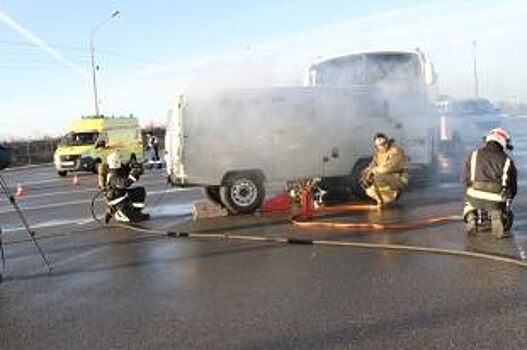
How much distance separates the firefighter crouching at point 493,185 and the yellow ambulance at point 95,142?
2466cm

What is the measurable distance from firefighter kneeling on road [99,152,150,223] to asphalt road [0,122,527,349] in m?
1.74

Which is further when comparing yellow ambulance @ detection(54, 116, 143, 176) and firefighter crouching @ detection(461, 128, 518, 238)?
yellow ambulance @ detection(54, 116, 143, 176)

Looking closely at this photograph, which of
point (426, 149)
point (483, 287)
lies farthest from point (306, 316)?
point (426, 149)

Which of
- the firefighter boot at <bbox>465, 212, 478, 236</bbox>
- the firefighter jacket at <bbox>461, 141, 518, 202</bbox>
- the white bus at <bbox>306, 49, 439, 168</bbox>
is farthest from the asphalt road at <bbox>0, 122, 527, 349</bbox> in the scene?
the white bus at <bbox>306, 49, 439, 168</bbox>

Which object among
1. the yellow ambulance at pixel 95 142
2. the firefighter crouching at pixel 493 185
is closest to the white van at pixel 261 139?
the firefighter crouching at pixel 493 185

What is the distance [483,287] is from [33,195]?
61.7 ft

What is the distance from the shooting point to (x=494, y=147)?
1038 centimetres

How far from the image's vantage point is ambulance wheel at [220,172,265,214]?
1420 centimetres

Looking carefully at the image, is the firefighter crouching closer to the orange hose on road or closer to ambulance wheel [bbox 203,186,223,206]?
the orange hose on road

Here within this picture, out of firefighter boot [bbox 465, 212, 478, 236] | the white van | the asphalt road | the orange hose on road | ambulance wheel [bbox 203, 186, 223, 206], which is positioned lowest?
the asphalt road

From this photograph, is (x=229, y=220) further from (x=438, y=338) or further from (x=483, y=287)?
(x=438, y=338)

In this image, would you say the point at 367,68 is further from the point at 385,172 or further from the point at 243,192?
the point at 243,192

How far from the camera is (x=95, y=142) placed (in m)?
35.5

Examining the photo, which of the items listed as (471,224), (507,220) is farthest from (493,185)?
(471,224)
